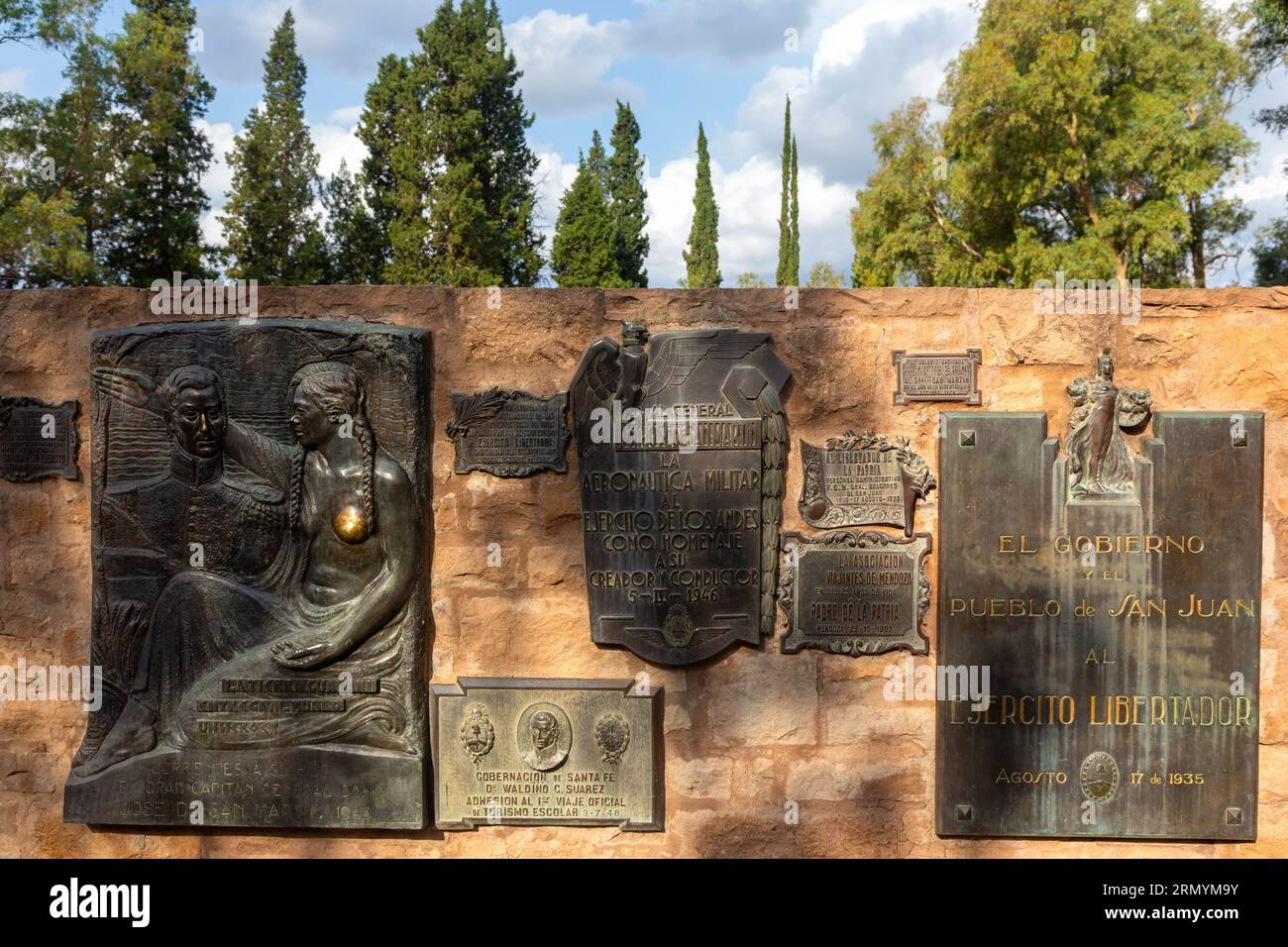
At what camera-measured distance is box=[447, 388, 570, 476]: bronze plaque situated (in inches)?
158

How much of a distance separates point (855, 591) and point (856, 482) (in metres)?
0.50

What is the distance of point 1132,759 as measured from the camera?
393cm

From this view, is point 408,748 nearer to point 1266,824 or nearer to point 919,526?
point 919,526

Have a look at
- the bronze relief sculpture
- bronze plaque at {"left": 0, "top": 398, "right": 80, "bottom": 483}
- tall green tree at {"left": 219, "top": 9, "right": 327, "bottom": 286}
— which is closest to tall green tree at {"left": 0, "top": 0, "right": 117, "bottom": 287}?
tall green tree at {"left": 219, "top": 9, "right": 327, "bottom": 286}

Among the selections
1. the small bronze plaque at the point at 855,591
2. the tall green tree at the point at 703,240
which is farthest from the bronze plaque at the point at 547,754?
the tall green tree at the point at 703,240

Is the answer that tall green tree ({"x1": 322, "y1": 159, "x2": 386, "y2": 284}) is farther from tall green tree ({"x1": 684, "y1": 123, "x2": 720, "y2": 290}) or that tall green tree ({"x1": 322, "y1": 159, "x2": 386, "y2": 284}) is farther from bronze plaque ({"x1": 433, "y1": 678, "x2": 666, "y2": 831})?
bronze plaque ({"x1": 433, "y1": 678, "x2": 666, "y2": 831})

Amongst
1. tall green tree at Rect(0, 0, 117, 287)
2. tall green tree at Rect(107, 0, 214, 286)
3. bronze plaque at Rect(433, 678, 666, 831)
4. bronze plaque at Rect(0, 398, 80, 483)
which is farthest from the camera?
tall green tree at Rect(107, 0, 214, 286)

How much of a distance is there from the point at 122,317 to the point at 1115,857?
5254 millimetres

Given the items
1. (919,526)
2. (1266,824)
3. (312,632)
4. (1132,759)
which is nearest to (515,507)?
(312,632)

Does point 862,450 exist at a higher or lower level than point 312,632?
higher

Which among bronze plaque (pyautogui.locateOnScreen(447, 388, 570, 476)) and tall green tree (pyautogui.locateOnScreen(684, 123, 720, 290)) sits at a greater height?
tall green tree (pyautogui.locateOnScreen(684, 123, 720, 290))

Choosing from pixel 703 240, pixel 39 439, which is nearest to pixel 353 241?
pixel 703 240

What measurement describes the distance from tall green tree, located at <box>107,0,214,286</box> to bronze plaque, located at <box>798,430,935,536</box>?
19.1m

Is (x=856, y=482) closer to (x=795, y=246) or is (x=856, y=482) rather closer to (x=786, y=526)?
(x=786, y=526)
